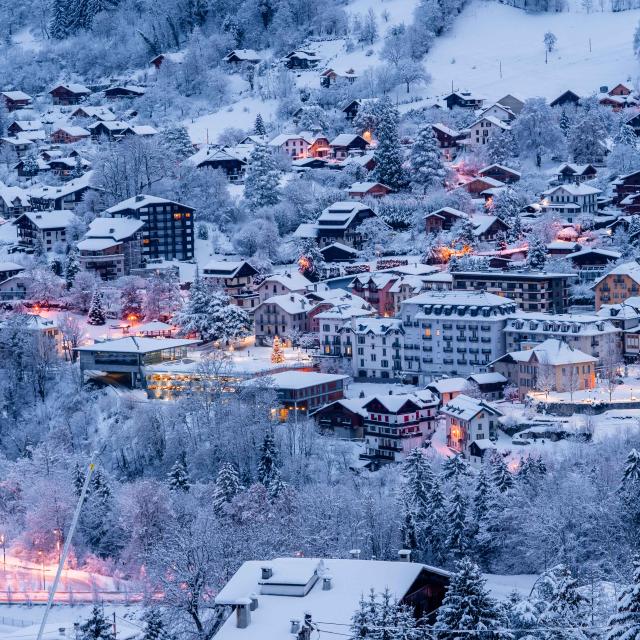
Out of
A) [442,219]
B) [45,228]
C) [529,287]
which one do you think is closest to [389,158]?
[442,219]

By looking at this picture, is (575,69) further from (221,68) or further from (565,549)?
(565,549)

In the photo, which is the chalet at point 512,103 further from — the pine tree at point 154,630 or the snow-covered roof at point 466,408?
the pine tree at point 154,630

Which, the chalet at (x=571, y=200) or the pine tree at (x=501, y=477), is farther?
the chalet at (x=571, y=200)

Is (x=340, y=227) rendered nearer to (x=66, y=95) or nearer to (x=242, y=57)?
(x=242, y=57)

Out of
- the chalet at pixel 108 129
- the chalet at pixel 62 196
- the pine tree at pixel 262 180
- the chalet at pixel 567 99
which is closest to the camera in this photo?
the pine tree at pixel 262 180

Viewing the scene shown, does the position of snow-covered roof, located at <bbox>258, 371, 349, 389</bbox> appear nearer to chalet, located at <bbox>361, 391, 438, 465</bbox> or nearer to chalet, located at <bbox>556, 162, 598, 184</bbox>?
chalet, located at <bbox>361, 391, 438, 465</bbox>

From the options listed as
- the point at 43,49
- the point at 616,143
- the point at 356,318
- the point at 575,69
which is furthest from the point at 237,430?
the point at 43,49

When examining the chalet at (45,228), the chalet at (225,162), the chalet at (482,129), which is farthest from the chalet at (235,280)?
the chalet at (482,129)
